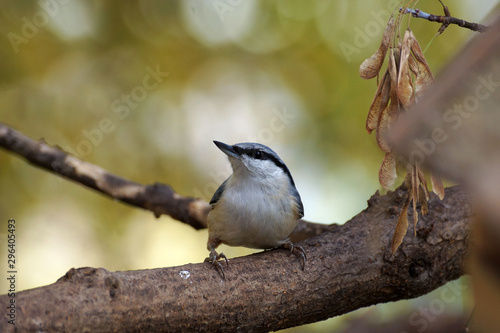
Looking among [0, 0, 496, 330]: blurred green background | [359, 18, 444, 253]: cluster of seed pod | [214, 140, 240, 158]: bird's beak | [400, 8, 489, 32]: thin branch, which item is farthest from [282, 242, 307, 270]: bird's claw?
[0, 0, 496, 330]: blurred green background

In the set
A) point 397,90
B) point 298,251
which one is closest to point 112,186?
point 298,251

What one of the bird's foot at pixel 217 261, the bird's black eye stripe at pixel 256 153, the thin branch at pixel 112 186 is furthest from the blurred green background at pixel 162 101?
the bird's foot at pixel 217 261

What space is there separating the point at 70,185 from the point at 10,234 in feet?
2.29

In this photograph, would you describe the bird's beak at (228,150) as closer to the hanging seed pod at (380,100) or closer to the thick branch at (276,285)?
the thick branch at (276,285)

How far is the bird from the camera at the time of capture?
2697mm

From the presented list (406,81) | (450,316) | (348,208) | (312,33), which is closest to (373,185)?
(348,208)

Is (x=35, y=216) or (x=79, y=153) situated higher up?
(x=79, y=153)

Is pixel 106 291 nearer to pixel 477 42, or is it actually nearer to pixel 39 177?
pixel 477 42

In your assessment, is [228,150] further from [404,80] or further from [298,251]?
[404,80]

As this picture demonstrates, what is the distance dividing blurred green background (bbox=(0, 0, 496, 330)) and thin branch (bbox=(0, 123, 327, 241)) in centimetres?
81

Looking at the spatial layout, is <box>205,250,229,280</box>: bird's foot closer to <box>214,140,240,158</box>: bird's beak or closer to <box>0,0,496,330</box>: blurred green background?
<box>214,140,240,158</box>: bird's beak

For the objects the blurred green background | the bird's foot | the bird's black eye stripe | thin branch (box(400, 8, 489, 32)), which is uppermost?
the blurred green background

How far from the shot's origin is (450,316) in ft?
11.8

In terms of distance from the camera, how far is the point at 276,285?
7.27 feet
